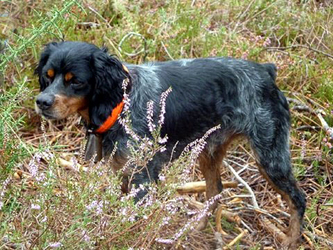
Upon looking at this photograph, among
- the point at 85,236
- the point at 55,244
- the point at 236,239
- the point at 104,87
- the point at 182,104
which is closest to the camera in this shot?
the point at 55,244

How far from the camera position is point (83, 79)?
14.1 ft

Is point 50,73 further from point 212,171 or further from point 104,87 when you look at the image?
point 212,171

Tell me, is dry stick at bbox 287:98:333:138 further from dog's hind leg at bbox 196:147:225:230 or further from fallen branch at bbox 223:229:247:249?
fallen branch at bbox 223:229:247:249

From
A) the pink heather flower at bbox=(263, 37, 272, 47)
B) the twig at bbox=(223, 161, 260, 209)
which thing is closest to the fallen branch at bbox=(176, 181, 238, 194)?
the twig at bbox=(223, 161, 260, 209)

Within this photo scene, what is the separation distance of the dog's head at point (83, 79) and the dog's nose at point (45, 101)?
5 centimetres

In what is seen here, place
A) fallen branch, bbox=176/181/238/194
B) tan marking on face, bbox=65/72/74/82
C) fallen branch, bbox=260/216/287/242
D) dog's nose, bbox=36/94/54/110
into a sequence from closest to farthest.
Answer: dog's nose, bbox=36/94/54/110 → tan marking on face, bbox=65/72/74/82 → fallen branch, bbox=260/216/287/242 → fallen branch, bbox=176/181/238/194

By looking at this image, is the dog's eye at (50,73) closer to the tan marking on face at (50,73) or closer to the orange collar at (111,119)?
the tan marking on face at (50,73)

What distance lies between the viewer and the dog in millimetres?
4316

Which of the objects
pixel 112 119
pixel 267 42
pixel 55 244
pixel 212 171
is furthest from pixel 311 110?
pixel 55 244

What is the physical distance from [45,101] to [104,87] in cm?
44

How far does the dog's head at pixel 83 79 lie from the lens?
4.26 metres

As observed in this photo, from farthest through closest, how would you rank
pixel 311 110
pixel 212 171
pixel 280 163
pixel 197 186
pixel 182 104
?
pixel 311 110
pixel 197 186
pixel 212 171
pixel 280 163
pixel 182 104

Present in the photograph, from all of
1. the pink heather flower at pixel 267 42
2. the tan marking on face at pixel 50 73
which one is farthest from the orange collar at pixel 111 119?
the pink heather flower at pixel 267 42

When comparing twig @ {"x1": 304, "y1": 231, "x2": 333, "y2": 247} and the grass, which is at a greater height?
the grass
